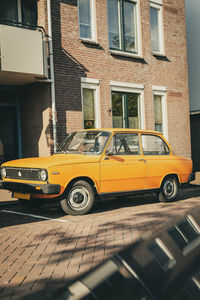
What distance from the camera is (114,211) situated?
805 cm

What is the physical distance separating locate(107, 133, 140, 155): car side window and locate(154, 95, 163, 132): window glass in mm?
7775

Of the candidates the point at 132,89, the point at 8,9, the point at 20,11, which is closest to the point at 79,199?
the point at 20,11

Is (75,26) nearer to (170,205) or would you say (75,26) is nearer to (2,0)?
(2,0)

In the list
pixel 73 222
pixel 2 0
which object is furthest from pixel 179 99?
pixel 73 222

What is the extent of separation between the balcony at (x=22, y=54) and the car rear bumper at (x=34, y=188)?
4191 mm

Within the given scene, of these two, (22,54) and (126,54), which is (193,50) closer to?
(126,54)

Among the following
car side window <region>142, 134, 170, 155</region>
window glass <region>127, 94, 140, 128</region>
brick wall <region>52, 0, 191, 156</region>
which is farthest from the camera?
window glass <region>127, 94, 140, 128</region>

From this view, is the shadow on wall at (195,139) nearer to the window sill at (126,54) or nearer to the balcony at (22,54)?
the window sill at (126,54)

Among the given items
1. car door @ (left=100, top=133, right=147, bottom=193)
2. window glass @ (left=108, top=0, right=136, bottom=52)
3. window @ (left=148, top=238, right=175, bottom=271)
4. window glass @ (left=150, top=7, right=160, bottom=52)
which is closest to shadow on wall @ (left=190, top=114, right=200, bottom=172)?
window glass @ (left=150, top=7, right=160, bottom=52)

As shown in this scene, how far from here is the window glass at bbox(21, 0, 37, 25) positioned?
1256 centimetres

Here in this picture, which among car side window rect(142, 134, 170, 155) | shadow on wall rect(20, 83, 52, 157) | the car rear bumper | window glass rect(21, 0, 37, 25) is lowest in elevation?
the car rear bumper

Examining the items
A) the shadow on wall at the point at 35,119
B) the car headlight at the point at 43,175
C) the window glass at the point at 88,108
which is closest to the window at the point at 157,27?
the window glass at the point at 88,108

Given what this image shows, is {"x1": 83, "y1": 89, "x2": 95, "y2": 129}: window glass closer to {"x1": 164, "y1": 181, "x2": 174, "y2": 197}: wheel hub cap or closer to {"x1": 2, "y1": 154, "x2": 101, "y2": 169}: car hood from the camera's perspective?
{"x1": 164, "y1": 181, "x2": 174, "y2": 197}: wheel hub cap

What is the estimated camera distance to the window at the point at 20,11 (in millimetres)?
12508
